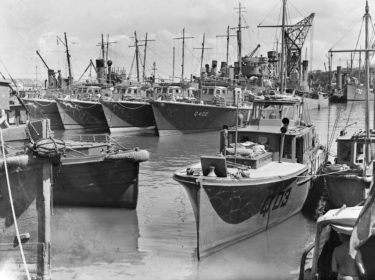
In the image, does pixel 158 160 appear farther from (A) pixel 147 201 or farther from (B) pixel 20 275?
(B) pixel 20 275

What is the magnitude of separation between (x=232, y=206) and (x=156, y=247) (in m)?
2.22

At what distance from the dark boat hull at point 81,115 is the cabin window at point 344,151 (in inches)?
1213

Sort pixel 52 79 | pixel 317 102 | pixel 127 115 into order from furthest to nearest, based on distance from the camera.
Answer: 1. pixel 317 102
2. pixel 52 79
3. pixel 127 115

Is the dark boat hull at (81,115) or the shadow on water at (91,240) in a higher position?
the dark boat hull at (81,115)

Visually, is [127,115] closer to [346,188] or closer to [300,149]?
[300,149]

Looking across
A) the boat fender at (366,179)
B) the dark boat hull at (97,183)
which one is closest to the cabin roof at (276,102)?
the boat fender at (366,179)

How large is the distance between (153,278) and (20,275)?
108 inches

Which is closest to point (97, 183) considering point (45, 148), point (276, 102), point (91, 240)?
point (91, 240)

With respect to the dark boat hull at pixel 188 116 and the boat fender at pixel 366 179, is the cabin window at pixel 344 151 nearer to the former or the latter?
the boat fender at pixel 366 179

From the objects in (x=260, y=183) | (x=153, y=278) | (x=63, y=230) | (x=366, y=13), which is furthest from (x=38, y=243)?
(x=366, y=13)

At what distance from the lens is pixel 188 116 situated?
139 ft

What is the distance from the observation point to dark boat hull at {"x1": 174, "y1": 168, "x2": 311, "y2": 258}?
1272cm

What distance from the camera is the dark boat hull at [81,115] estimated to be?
46156 millimetres

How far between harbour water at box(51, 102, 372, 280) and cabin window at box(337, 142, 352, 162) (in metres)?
2.52
